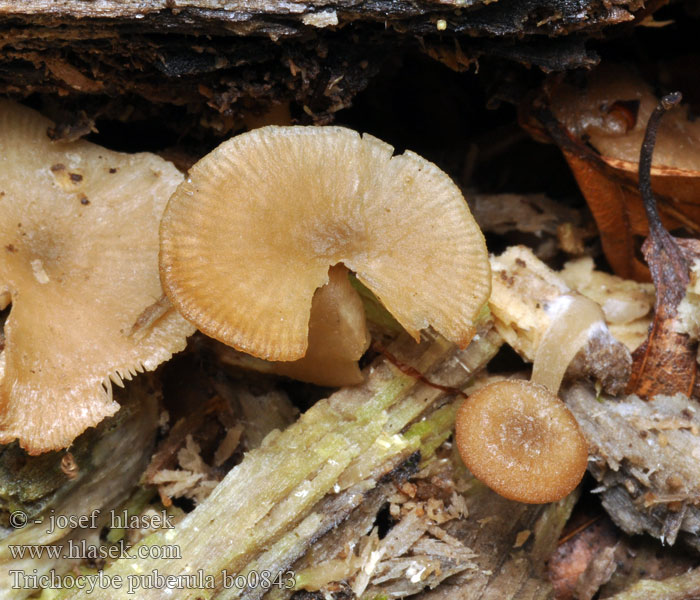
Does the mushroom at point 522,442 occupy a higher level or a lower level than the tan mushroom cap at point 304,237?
lower

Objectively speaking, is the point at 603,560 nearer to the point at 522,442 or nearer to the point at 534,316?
the point at 522,442

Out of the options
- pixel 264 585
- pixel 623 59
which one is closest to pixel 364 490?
pixel 264 585

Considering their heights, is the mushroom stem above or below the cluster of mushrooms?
below

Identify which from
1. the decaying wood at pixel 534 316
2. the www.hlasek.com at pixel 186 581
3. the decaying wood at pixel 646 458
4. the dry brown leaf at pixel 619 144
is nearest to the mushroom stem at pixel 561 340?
the decaying wood at pixel 534 316

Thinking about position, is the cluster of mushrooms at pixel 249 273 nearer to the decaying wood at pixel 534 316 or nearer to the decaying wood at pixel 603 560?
the decaying wood at pixel 534 316

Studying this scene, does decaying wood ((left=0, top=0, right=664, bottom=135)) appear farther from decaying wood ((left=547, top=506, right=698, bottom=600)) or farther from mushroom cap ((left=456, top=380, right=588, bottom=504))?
decaying wood ((left=547, top=506, right=698, bottom=600))

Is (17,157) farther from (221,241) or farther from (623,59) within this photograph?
(623,59)

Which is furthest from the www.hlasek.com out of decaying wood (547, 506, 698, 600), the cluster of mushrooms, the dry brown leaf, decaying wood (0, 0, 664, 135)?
the dry brown leaf
